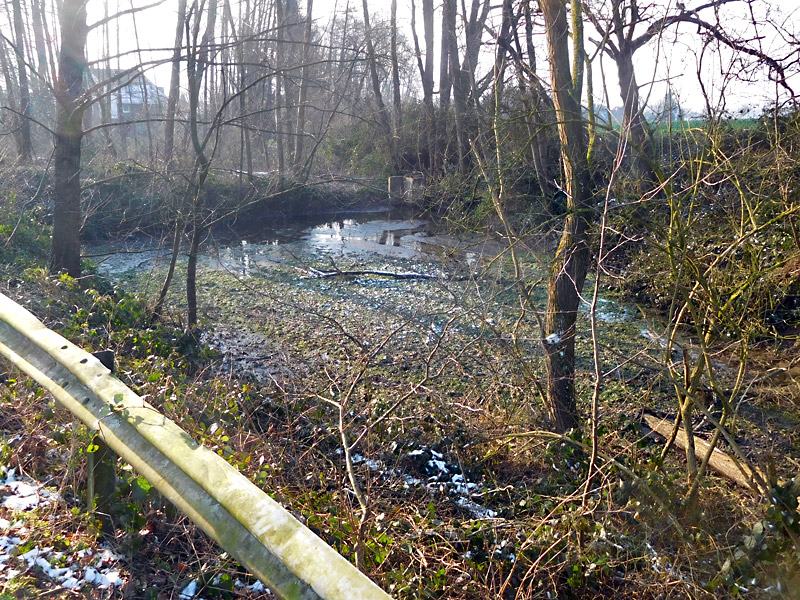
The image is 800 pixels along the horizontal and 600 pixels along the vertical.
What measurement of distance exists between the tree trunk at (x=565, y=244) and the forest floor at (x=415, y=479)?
0.28 m

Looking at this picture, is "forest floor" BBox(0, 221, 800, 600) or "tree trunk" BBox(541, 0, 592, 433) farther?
"tree trunk" BBox(541, 0, 592, 433)

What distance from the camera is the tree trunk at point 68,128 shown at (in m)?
8.91

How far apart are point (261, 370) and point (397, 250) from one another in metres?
9.59

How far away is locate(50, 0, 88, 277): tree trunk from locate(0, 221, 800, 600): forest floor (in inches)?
58.0

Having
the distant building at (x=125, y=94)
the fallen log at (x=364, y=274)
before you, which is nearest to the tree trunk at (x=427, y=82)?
the distant building at (x=125, y=94)

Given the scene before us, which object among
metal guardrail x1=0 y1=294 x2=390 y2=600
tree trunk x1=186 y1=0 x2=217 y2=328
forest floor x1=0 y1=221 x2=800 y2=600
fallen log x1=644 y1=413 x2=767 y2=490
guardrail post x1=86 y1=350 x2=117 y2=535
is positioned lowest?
fallen log x1=644 y1=413 x2=767 y2=490

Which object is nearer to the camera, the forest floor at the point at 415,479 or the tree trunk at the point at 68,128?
the forest floor at the point at 415,479

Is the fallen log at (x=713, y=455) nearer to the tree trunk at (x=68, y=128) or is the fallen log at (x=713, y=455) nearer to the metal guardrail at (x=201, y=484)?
the metal guardrail at (x=201, y=484)

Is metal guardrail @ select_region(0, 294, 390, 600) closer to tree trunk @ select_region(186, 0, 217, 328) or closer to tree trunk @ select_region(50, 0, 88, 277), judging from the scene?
tree trunk @ select_region(186, 0, 217, 328)

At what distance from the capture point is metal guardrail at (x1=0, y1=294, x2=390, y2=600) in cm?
Answer: 184

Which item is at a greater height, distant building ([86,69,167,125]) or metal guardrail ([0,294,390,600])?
distant building ([86,69,167,125])

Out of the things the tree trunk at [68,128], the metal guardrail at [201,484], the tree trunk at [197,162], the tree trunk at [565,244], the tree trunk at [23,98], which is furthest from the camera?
the tree trunk at [23,98]

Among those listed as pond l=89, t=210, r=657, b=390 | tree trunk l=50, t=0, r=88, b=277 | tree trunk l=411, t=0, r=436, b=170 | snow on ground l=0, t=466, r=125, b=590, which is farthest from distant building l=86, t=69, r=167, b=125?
tree trunk l=411, t=0, r=436, b=170

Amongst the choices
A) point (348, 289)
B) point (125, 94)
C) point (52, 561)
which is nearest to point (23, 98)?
point (125, 94)
